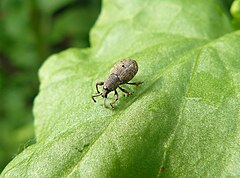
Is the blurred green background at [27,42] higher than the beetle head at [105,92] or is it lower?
lower

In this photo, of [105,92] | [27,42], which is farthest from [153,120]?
[27,42]

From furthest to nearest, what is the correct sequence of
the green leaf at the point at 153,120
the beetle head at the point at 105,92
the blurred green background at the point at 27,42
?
the blurred green background at the point at 27,42
the beetle head at the point at 105,92
the green leaf at the point at 153,120

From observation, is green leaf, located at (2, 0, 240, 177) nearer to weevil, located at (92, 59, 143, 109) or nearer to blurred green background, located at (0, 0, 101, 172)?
weevil, located at (92, 59, 143, 109)

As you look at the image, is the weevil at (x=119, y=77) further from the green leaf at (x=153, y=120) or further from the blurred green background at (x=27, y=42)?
the blurred green background at (x=27, y=42)

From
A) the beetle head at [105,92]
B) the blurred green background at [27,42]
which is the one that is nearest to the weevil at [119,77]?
the beetle head at [105,92]

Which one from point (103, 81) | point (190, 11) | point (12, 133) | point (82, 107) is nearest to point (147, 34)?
point (190, 11)

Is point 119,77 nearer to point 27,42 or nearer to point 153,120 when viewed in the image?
point 153,120
